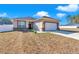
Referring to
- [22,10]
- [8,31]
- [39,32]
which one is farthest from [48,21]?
[8,31]

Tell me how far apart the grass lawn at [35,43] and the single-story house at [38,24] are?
155 millimetres

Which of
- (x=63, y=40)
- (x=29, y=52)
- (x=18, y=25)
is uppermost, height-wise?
(x=18, y=25)

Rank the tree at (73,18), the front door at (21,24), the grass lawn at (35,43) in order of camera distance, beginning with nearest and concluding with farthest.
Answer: the grass lawn at (35,43) → the tree at (73,18) → the front door at (21,24)

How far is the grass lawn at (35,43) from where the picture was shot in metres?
3.81

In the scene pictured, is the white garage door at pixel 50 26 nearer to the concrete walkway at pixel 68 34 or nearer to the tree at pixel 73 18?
the concrete walkway at pixel 68 34

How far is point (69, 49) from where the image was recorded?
3830mm

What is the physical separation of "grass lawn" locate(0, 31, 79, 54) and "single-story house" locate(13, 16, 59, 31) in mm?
155

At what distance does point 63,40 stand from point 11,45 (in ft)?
3.82

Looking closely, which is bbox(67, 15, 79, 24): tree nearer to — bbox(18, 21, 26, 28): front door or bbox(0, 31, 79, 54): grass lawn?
bbox(0, 31, 79, 54): grass lawn

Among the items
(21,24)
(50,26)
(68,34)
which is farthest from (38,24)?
(68,34)

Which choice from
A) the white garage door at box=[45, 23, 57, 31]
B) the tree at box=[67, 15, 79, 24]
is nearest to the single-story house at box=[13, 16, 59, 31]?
the white garage door at box=[45, 23, 57, 31]

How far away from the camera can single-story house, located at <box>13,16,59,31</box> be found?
4.00 metres

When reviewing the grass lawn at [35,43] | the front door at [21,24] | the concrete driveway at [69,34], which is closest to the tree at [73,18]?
the concrete driveway at [69,34]

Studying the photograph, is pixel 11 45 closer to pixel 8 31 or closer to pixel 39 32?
pixel 8 31
